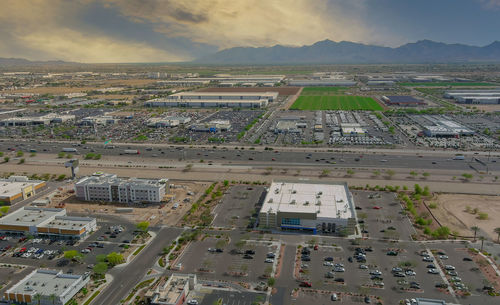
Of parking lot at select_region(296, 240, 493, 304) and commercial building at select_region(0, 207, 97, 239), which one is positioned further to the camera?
commercial building at select_region(0, 207, 97, 239)

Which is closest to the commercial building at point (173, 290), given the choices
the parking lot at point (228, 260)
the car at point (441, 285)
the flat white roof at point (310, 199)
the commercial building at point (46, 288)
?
the parking lot at point (228, 260)

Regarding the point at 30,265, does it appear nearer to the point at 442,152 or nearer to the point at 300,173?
the point at 300,173

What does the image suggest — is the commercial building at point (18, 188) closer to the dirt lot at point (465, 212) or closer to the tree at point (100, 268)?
the tree at point (100, 268)

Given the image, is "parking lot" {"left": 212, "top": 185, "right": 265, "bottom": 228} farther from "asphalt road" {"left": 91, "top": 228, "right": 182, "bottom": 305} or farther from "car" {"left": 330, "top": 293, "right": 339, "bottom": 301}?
"car" {"left": 330, "top": 293, "right": 339, "bottom": 301}

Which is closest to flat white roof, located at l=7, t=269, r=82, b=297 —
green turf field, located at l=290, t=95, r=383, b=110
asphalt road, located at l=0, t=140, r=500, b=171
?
asphalt road, located at l=0, t=140, r=500, b=171

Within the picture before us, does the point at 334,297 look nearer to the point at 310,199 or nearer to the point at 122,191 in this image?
the point at 310,199

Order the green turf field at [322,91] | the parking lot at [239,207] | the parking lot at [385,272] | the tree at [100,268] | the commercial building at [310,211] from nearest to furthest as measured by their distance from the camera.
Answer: the parking lot at [385,272] < the tree at [100,268] < the commercial building at [310,211] < the parking lot at [239,207] < the green turf field at [322,91]
